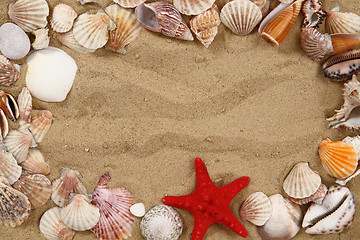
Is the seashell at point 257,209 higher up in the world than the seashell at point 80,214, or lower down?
higher up

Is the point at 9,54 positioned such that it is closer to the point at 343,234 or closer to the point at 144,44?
the point at 144,44

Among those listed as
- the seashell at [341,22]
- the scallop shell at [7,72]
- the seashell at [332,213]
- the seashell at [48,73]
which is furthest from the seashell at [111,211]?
the seashell at [341,22]

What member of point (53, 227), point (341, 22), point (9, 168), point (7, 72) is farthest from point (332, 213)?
point (7, 72)

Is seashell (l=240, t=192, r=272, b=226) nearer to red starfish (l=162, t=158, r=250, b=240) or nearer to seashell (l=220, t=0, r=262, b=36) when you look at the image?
red starfish (l=162, t=158, r=250, b=240)

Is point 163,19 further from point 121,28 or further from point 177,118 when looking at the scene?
point 177,118

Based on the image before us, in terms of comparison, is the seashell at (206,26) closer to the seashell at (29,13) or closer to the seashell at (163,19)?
the seashell at (163,19)
